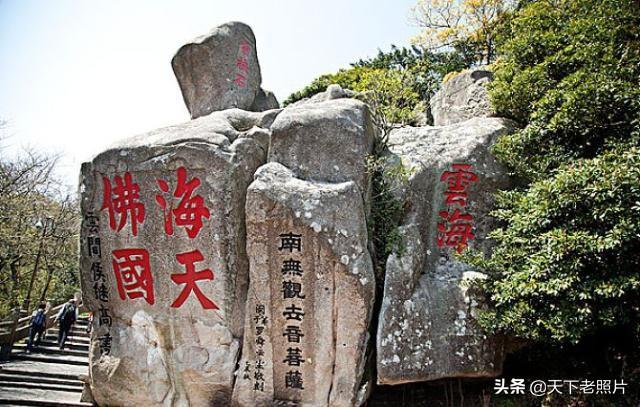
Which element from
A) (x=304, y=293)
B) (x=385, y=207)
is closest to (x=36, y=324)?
(x=304, y=293)

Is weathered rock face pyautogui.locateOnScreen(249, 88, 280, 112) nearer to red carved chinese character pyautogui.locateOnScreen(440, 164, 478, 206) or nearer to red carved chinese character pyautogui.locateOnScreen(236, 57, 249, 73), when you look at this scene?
red carved chinese character pyautogui.locateOnScreen(236, 57, 249, 73)

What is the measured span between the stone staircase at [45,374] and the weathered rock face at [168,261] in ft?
5.01

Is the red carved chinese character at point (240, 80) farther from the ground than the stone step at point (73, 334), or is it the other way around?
the red carved chinese character at point (240, 80)

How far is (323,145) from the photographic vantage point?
22.4ft

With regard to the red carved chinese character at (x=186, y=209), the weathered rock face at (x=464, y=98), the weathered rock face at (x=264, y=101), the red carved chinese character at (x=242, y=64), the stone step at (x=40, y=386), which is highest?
the red carved chinese character at (x=242, y=64)

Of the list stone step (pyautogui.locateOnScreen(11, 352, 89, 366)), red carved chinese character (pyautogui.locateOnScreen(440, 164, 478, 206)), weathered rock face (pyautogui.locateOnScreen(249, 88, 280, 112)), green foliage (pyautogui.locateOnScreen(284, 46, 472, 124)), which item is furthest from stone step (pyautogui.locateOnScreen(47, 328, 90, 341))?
red carved chinese character (pyautogui.locateOnScreen(440, 164, 478, 206))

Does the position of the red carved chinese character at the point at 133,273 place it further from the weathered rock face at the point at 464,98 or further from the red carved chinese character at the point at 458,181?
the weathered rock face at the point at 464,98

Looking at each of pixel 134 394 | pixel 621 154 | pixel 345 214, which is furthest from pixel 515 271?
pixel 134 394

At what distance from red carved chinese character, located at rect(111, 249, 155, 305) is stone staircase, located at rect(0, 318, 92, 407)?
196cm

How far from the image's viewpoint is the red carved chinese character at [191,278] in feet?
22.8

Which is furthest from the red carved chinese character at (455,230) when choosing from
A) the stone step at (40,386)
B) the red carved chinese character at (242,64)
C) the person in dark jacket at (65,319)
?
the person in dark jacket at (65,319)

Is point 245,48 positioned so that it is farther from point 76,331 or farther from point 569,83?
point 76,331

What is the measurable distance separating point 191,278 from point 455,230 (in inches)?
165

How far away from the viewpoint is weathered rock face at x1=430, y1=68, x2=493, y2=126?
9031 millimetres
